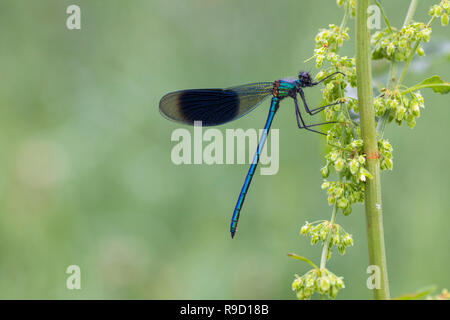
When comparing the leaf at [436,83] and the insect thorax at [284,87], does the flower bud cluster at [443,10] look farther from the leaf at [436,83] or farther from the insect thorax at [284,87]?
the insect thorax at [284,87]

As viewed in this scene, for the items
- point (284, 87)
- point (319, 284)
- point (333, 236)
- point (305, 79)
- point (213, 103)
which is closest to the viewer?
point (319, 284)

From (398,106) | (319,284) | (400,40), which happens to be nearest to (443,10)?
(400,40)

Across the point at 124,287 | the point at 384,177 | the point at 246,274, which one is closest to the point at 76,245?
the point at 124,287

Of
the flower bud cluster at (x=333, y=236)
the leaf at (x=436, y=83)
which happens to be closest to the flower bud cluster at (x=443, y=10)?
the leaf at (x=436, y=83)

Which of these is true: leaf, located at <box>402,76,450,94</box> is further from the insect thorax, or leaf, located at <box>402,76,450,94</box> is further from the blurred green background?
the blurred green background

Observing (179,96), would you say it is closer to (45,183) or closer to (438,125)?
(45,183)

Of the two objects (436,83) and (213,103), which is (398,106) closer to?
(436,83)
